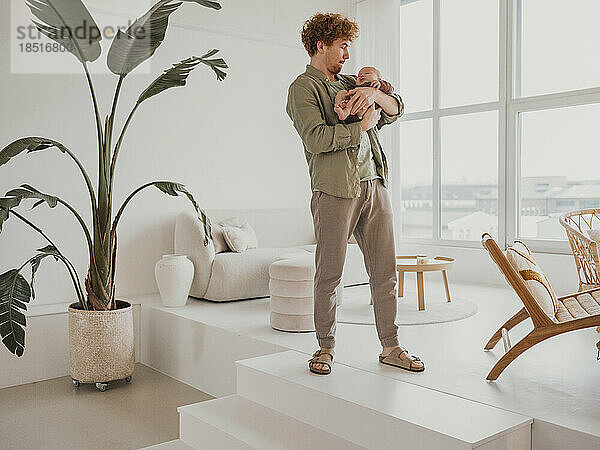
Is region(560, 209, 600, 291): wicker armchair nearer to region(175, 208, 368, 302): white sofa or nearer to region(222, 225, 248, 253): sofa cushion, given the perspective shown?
region(175, 208, 368, 302): white sofa

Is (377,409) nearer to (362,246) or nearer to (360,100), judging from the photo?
(362,246)

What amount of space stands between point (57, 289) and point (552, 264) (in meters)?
4.02

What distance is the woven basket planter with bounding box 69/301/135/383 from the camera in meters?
3.76

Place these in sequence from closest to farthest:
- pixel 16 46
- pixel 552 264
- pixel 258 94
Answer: pixel 16 46
pixel 552 264
pixel 258 94

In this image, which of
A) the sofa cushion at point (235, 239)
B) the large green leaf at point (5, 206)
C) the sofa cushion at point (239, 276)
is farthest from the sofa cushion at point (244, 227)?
the large green leaf at point (5, 206)

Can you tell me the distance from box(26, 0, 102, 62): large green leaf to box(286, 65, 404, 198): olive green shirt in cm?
159

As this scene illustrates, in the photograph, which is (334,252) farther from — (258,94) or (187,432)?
(258,94)

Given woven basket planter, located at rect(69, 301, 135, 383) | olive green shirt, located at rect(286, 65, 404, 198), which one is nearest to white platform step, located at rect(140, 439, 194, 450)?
woven basket planter, located at rect(69, 301, 135, 383)

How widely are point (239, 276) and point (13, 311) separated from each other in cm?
176

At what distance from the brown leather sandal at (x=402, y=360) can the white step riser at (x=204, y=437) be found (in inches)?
31.7

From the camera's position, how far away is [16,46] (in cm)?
444

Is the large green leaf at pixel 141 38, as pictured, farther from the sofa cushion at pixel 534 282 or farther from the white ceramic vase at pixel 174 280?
the sofa cushion at pixel 534 282

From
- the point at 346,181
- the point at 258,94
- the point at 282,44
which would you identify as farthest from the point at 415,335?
the point at 282,44

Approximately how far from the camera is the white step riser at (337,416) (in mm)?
2162
